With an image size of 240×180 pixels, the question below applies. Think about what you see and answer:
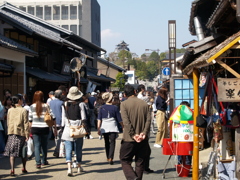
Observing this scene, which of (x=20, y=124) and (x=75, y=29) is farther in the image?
(x=75, y=29)

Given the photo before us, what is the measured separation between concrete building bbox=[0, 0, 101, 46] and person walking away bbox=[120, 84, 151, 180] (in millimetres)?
56452

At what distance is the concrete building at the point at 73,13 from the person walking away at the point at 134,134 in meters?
56.5

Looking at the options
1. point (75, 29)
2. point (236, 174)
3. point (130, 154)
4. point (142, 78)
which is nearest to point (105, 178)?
point (130, 154)

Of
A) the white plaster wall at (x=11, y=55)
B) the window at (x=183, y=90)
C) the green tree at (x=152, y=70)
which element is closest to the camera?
the window at (x=183, y=90)

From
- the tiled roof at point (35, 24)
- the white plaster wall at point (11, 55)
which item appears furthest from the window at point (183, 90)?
the tiled roof at point (35, 24)

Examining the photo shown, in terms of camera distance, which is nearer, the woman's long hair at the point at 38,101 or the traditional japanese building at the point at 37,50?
the woman's long hair at the point at 38,101

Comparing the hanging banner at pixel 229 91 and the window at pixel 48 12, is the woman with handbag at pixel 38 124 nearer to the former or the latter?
the hanging banner at pixel 229 91

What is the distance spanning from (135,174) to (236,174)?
1708mm

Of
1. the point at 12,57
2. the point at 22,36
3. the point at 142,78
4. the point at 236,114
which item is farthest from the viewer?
the point at 142,78

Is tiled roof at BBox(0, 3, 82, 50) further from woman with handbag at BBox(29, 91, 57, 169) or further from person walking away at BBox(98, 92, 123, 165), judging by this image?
woman with handbag at BBox(29, 91, 57, 169)

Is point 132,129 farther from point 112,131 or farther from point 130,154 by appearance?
point 112,131

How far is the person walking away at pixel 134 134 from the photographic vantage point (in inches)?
280

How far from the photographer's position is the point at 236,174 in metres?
6.83

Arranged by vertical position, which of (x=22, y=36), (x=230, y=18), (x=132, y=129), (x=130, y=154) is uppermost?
(x=22, y=36)
